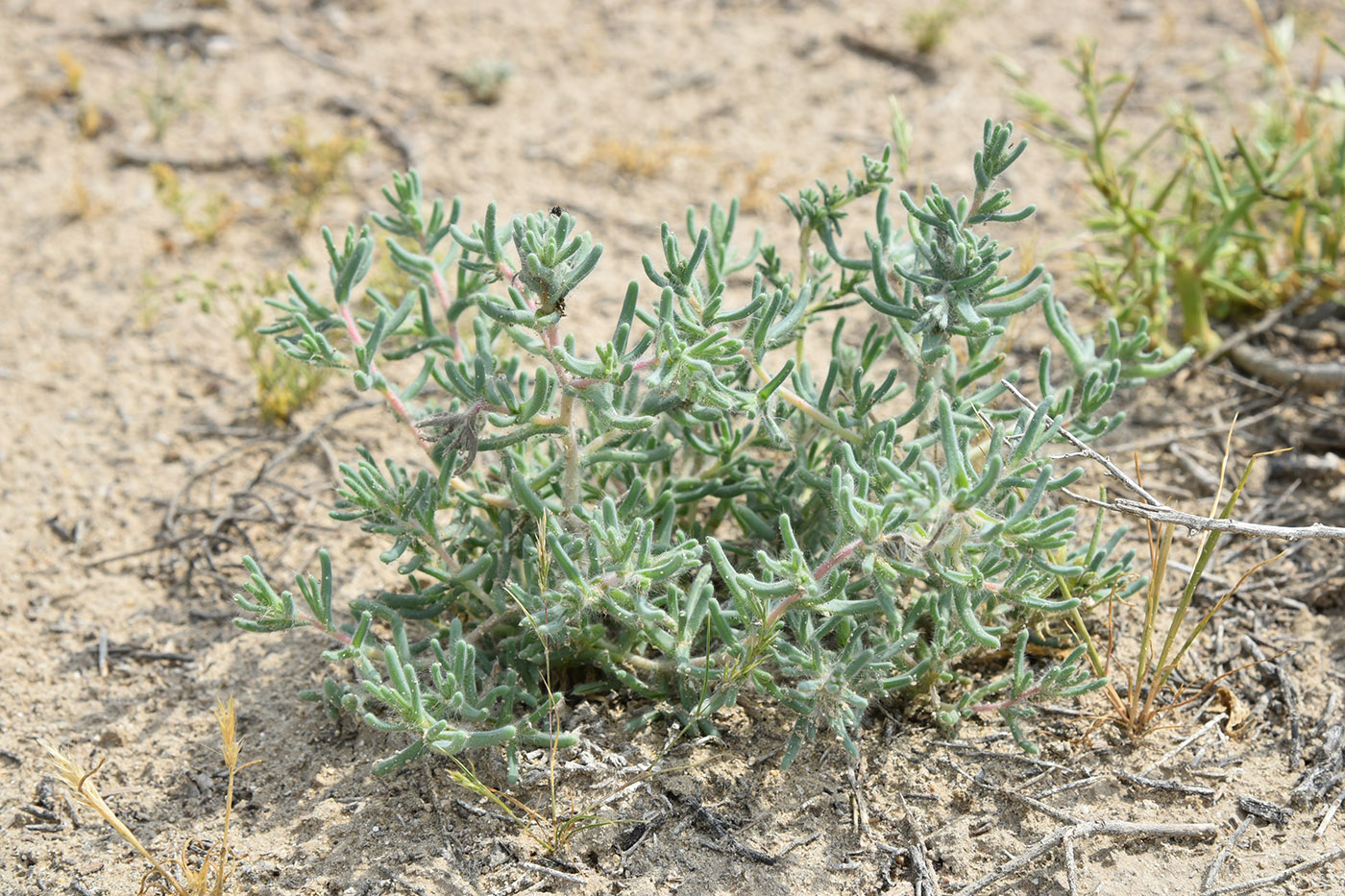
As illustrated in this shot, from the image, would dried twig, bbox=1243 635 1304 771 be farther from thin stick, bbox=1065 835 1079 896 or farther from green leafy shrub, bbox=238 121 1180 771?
thin stick, bbox=1065 835 1079 896

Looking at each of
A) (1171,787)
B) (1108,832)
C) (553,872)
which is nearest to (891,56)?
(1171,787)

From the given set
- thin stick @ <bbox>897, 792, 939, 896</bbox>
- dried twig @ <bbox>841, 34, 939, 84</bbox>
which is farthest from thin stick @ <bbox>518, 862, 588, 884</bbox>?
dried twig @ <bbox>841, 34, 939, 84</bbox>

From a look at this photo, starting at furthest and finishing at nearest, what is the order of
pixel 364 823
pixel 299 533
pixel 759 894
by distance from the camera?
pixel 299 533 < pixel 364 823 < pixel 759 894

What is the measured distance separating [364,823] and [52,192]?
3621 mm

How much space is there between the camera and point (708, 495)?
2.81 meters

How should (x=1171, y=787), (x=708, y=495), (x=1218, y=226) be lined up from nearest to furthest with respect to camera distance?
(x=1171, y=787) < (x=708, y=495) < (x=1218, y=226)

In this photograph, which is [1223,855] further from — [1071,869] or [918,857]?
[918,857]

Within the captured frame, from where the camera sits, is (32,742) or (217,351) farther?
(217,351)

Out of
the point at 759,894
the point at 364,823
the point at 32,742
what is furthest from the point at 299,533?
the point at 759,894

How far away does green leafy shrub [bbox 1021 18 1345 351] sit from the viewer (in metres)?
3.71

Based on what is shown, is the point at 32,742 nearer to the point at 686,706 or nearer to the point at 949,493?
the point at 686,706

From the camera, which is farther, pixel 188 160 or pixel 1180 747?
pixel 188 160

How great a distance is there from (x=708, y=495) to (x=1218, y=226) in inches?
84.4

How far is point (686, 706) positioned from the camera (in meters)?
2.63
